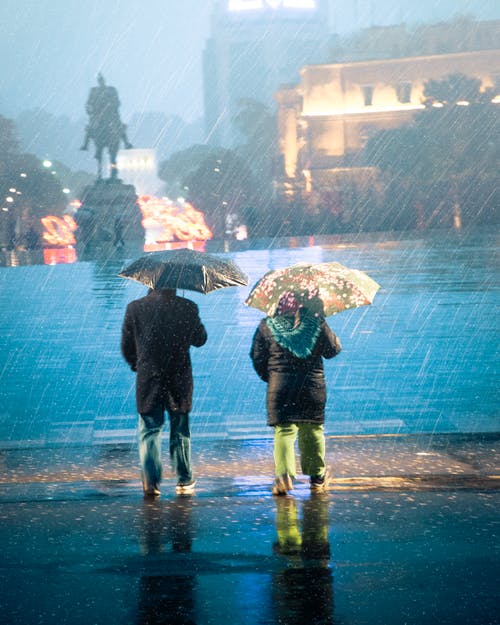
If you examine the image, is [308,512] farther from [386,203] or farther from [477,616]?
[386,203]

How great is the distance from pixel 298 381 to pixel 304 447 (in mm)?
376

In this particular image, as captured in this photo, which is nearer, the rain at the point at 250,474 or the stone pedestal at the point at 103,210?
the rain at the point at 250,474

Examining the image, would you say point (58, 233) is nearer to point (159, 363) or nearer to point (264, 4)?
point (159, 363)

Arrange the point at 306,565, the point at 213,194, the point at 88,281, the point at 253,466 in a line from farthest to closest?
the point at 213,194
the point at 88,281
the point at 253,466
the point at 306,565

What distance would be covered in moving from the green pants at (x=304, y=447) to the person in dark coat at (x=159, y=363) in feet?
1.80

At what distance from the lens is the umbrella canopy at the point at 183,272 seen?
20.2 ft

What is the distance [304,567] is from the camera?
4613 millimetres

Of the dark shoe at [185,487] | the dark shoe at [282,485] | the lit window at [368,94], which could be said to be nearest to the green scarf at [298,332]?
the dark shoe at [282,485]

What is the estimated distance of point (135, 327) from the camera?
6.16 m

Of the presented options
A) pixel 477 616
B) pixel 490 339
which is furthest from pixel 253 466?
pixel 490 339

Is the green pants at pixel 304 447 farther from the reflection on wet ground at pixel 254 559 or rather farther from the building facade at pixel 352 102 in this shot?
the building facade at pixel 352 102

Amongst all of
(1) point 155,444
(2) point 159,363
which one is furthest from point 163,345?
(1) point 155,444

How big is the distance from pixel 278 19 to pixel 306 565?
644 feet

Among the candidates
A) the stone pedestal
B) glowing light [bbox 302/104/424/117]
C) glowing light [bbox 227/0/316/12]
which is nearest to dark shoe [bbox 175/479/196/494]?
the stone pedestal
